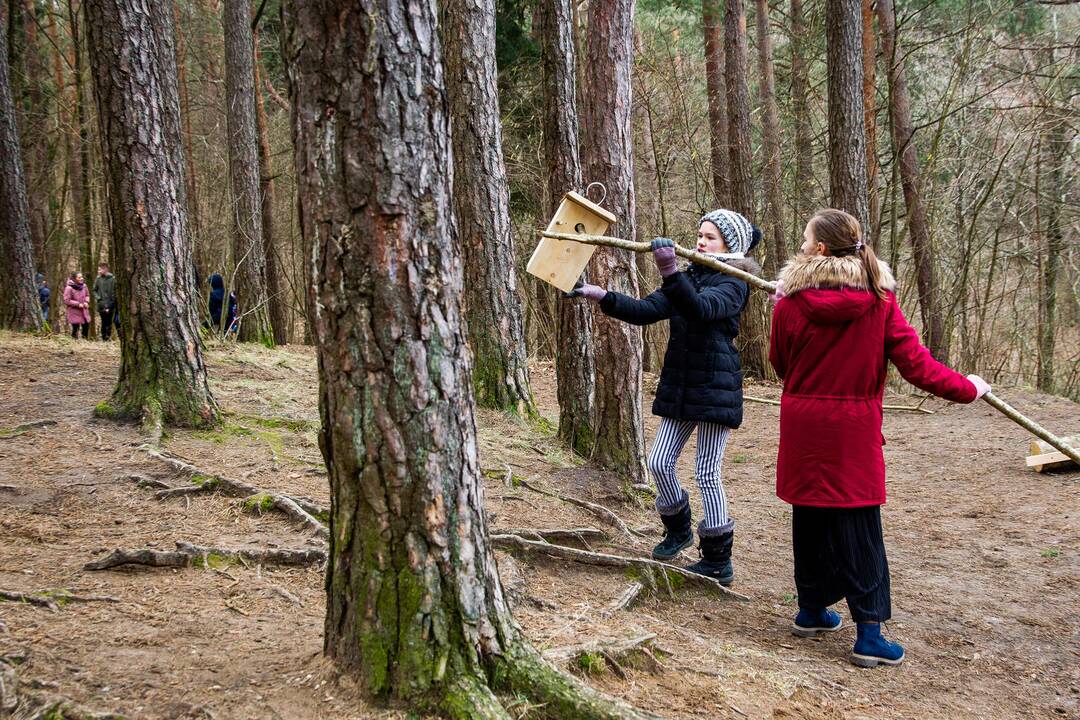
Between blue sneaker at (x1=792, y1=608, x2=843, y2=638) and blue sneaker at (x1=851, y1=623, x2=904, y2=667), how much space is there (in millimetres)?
273

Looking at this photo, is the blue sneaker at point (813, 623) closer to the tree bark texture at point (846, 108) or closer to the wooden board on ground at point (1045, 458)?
the wooden board on ground at point (1045, 458)

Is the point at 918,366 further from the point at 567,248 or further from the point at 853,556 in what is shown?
the point at 567,248

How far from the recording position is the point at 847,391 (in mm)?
3990

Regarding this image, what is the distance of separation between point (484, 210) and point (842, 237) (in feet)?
13.8

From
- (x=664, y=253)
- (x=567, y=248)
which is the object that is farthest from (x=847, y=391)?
(x=567, y=248)

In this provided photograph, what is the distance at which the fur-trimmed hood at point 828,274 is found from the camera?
3.93 metres

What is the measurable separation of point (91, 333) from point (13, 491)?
14320 millimetres

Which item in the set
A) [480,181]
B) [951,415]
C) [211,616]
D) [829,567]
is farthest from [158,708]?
[951,415]

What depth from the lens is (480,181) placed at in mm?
7652

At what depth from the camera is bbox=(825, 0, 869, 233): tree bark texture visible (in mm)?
10867

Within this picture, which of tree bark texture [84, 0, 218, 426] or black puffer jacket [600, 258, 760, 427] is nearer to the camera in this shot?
black puffer jacket [600, 258, 760, 427]

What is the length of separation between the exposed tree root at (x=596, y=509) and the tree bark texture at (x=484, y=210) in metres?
1.86

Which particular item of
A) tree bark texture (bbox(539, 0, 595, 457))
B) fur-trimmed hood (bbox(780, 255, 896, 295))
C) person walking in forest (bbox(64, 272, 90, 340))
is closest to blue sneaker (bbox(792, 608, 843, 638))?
fur-trimmed hood (bbox(780, 255, 896, 295))

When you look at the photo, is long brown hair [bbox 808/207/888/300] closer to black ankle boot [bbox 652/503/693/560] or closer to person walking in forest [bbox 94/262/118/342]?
black ankle boot [bbox 652/503/693/560]
